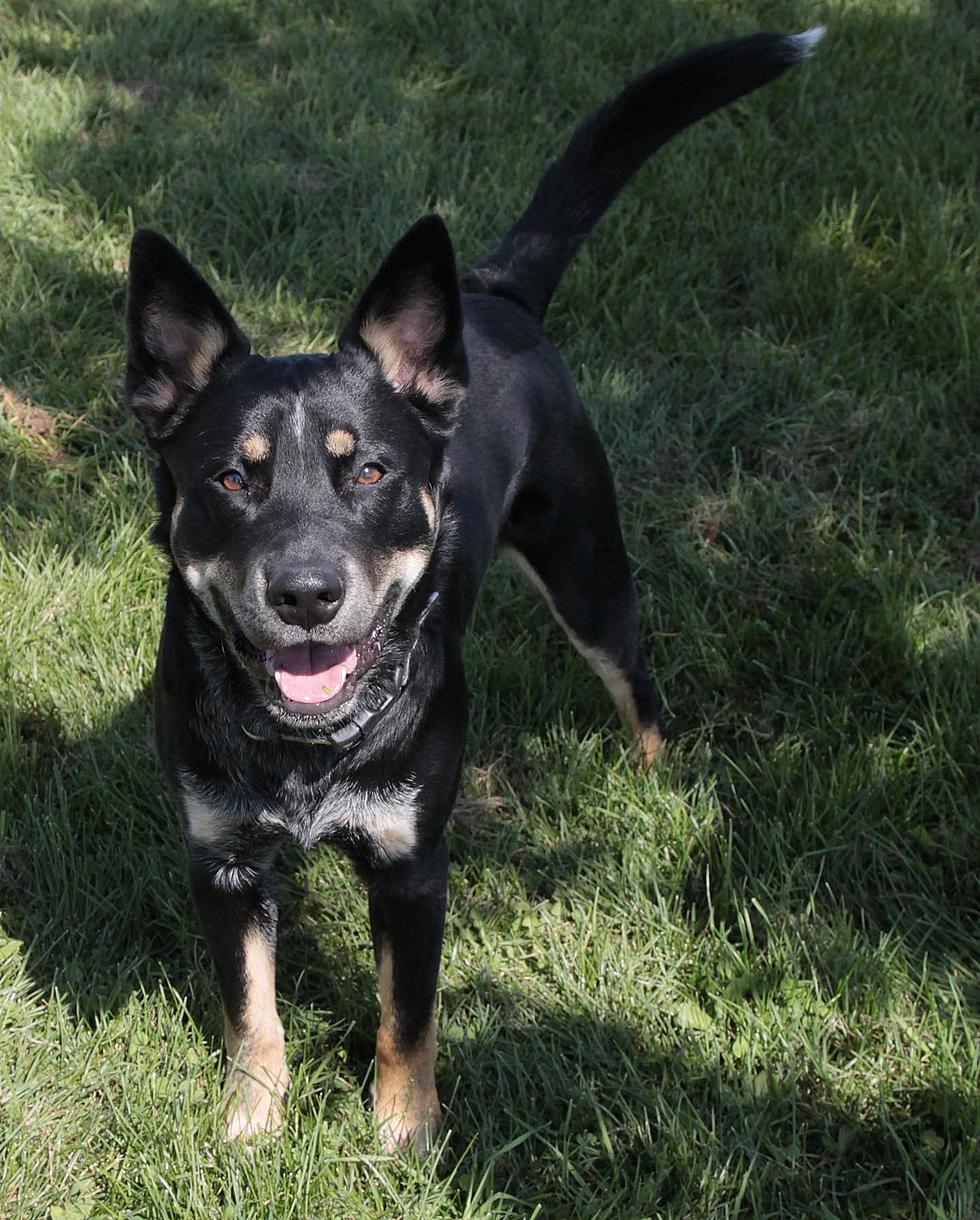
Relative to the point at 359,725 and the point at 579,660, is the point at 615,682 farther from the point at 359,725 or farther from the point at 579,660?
the point at 359,725

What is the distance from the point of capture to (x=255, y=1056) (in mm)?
2873

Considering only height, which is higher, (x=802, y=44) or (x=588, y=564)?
(x=802, y=44)

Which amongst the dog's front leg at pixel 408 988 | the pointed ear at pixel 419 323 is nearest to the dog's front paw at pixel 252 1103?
the dog's front leg at pixel 408 988

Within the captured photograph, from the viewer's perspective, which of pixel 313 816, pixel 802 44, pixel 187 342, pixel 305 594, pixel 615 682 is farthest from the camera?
pixel 615 682

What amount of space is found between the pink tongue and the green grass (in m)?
0.96

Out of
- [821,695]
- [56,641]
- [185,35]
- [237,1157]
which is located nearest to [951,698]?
[821,695]

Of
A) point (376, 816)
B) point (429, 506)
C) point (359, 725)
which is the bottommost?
point (376, 816)

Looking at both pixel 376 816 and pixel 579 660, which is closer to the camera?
pixel 376 816

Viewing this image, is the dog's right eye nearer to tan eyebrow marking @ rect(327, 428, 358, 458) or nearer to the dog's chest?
tan eyebrow marking @ rect(327, 428, 358, 458)

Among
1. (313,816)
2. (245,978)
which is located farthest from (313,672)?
(245,978)

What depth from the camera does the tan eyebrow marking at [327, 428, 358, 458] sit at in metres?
2.64

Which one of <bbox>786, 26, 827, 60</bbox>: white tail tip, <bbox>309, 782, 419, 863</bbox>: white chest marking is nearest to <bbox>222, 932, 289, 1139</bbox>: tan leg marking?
<bbox>309, 782, 419, 863</bbox>: white chest marking

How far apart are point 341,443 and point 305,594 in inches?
15.3

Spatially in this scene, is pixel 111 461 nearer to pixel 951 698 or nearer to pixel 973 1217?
pixel 951 698
